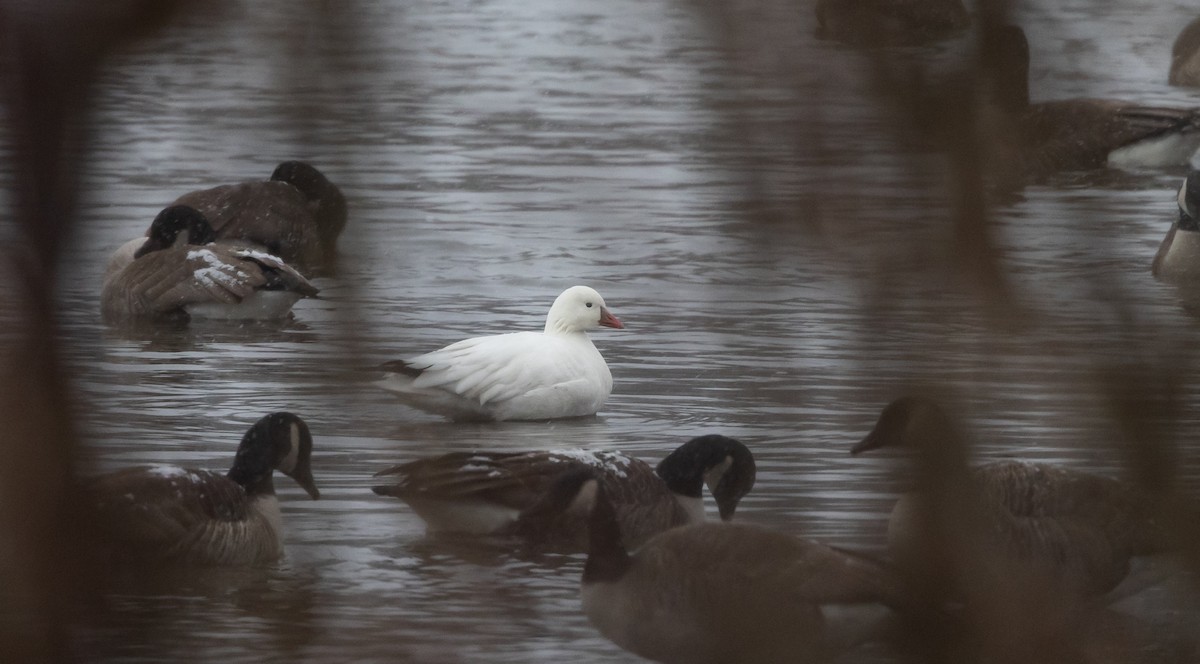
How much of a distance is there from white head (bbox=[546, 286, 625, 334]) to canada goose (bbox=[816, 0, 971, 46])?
732 cm

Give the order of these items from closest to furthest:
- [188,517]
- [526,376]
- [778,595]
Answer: [778,595]
[188,517]
[526,376]

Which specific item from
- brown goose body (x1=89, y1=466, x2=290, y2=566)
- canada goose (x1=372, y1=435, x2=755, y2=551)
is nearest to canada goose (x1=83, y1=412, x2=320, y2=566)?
brown goose body (x1=89, y1=466, x2=290, y2=566)

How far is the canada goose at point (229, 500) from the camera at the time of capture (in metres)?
1.67

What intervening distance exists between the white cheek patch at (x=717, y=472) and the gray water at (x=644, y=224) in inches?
114

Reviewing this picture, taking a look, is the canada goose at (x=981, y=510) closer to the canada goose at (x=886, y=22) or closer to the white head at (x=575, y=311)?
the canada goose at (x=886, y=22)

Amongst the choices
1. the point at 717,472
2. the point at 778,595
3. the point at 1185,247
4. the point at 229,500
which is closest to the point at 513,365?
the point at 229,500

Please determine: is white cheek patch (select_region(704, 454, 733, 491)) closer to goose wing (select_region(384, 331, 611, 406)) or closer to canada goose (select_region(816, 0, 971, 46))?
goose wing (select_region(384, 331, 611, 406))

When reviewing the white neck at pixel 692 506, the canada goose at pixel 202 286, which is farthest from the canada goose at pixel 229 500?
the canada goose at pixel 202 286

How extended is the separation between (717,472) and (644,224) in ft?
11.6

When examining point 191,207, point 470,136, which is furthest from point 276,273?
point 470,136

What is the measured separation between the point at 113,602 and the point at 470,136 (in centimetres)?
53

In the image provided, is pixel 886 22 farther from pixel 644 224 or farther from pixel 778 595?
pixel 778 595

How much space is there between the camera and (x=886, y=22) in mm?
1193

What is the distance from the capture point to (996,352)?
4.32ft
